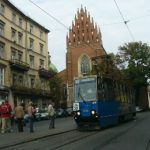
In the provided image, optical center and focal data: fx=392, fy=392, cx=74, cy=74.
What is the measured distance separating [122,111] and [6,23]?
30138 mm

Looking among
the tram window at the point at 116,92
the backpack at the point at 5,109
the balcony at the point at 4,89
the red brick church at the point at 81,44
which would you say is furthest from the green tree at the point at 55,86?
the backpack at the point at 5,109

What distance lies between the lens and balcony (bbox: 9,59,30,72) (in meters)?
54.7

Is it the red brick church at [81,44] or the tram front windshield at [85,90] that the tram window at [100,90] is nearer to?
the tram front windshield at [85,90]

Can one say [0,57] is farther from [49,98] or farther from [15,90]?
[49,98]

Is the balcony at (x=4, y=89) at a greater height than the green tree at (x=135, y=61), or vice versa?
the green tree at (x=135, y=61)

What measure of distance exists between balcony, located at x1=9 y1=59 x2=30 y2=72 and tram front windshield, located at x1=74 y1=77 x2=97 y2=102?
31.3m

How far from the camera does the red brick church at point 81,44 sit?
88.8 metres

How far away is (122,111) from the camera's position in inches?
1149

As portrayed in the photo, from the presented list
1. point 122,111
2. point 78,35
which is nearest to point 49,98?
point 78,35

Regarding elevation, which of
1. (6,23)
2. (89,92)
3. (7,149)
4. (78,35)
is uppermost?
(78,35)

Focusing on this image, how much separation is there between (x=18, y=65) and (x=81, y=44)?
35786 mm

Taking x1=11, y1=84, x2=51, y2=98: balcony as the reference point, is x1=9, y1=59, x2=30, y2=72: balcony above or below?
above

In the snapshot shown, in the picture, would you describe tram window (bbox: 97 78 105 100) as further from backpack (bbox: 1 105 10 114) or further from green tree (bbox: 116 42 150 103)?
green tree (bbox: 116 42 150 103)

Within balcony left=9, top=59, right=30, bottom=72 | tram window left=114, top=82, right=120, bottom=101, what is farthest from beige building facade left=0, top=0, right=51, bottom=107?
tram window left=114, top=82, right=120, bottom=101
